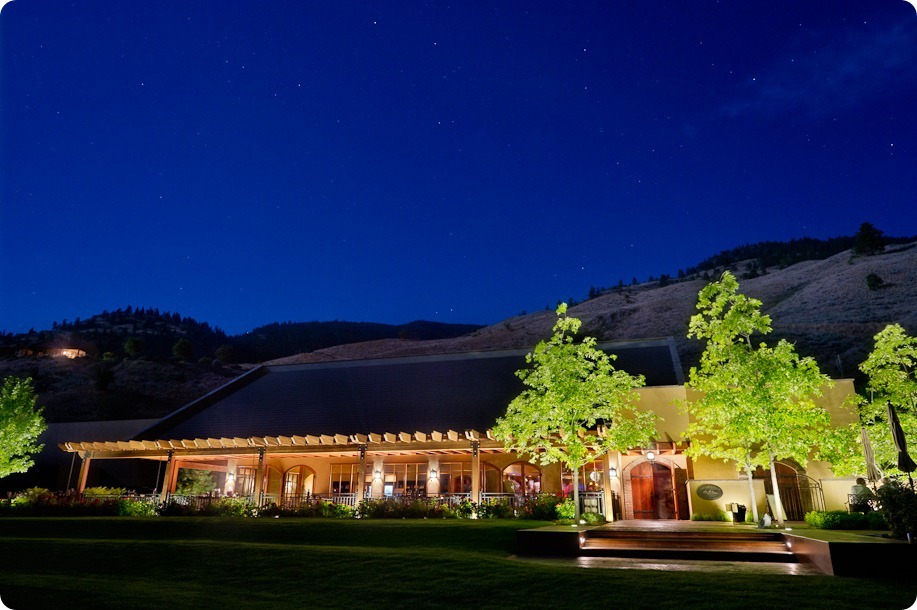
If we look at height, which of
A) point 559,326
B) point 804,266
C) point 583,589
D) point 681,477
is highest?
point 804,266

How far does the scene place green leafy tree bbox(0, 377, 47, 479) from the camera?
81.7ft

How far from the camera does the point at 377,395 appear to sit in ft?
87.8

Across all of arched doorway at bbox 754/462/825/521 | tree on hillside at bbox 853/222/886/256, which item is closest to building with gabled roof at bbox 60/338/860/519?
arched doorway at bbox 754/462/825/521

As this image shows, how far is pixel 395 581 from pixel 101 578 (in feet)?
17.4

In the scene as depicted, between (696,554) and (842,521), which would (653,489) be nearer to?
(842,521)

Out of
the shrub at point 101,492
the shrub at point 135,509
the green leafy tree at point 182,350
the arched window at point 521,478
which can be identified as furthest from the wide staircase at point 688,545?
the green leafy tree at point 182,350

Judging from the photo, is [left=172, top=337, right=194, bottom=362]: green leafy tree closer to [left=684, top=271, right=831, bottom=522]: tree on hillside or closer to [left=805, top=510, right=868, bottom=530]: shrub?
[left=684, top=271, right=831, bottom=522]: tree on hillside

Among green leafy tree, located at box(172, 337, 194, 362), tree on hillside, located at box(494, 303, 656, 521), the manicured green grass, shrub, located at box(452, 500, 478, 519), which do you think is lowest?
the manicured green grass

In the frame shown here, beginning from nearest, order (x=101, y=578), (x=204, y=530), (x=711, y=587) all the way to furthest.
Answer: (x=711, y=587) < (x=101, y=578) < (x=204, y=530)

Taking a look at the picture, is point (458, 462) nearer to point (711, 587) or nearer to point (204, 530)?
point (204, 530)

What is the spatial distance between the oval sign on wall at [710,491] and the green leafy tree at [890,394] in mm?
4729

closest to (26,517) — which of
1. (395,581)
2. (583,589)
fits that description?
(395,581)

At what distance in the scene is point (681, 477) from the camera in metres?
23.8

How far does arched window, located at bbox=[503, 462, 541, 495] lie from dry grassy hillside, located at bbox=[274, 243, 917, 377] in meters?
34.2
